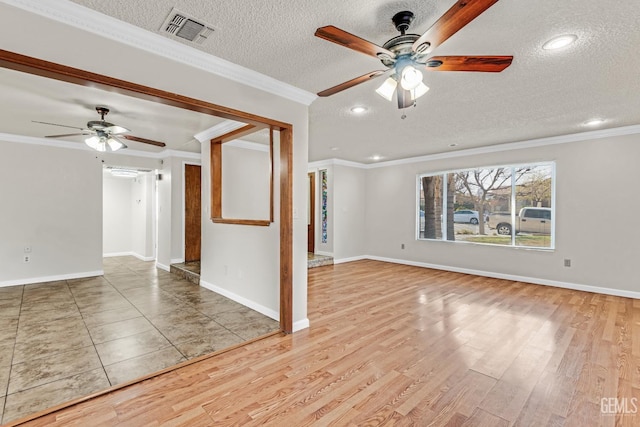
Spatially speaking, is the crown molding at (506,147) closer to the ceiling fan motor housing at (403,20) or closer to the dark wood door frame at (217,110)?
the dark wood door frame at (217,110)

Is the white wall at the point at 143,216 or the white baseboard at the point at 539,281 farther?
the white wall at the point at 143,216

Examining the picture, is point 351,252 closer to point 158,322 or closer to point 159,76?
point 158,322

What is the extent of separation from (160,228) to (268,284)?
4013 mm

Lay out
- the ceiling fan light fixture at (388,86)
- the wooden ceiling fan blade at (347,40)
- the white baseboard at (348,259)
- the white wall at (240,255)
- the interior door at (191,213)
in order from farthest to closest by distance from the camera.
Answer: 1. the white baseboard at (348,259)
2. the interior door at (191,213)
3. the white wall at (240,255)
4. the ceiling fan light fixture at (388,86)
5. the wooden ceiling fan blade at (347,40)

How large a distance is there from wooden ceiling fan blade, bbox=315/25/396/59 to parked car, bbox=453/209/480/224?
501 cm

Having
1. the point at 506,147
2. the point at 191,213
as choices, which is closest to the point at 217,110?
the point at 191,213

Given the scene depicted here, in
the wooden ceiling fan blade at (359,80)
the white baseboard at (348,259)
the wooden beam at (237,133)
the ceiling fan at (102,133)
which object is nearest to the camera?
the wooden ceiling fan blade at (359,80)

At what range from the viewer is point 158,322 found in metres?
3.21

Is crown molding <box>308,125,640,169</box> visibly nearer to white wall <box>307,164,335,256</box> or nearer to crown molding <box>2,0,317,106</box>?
white wall <box>307,164,335,256</box>

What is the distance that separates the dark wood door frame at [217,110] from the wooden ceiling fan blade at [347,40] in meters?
Answer: 1.25

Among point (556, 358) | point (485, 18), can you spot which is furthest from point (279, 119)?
point (556, 358)

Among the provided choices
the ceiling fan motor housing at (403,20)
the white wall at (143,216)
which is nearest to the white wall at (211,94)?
the ceiling fan motor housing at (403,20)

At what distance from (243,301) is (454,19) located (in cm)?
356

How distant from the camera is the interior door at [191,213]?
611 centimetres
